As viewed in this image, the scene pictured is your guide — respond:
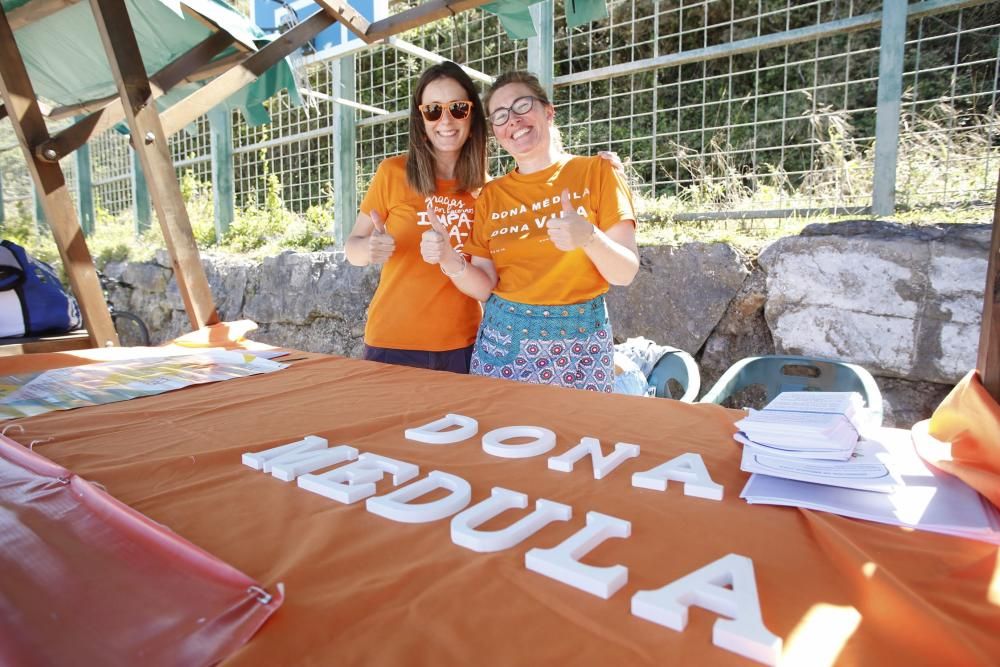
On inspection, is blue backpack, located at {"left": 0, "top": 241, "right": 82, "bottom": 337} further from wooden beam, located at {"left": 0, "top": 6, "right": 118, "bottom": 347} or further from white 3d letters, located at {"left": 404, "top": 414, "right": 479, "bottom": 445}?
white 3d letters, located at {"left": 404, "top": 414, "right": 479, "bottom": 445}

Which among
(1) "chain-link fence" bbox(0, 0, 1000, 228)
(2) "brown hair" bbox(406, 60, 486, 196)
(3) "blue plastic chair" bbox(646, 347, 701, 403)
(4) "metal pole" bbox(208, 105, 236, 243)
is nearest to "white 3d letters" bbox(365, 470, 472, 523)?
(2) "brown hair" bbox(406, 60, 486, 196)

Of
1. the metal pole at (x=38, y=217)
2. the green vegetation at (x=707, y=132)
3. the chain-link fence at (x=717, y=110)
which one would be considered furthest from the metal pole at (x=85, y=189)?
the metal pole at (x=38, y=217)

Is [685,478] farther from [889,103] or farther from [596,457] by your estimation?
[889,103]

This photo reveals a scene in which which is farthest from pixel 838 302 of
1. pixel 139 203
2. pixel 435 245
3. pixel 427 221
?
pixel 139 203

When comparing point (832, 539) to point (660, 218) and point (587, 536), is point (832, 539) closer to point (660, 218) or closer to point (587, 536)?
point (587, 536)

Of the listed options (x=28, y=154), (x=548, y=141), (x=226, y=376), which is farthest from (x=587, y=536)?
(x=28, y=154)

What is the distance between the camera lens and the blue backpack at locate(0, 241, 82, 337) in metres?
2.51

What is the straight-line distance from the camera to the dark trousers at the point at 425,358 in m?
2.22

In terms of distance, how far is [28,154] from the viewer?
9.31 feet

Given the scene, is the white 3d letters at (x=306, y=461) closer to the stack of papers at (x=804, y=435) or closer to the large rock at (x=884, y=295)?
the stack of papers at (x=804, y=435)

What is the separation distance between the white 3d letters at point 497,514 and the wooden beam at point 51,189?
9.45 feet

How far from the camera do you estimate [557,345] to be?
1907mm

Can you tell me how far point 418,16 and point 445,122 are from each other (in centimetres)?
138

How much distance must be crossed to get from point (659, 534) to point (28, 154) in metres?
3.40
